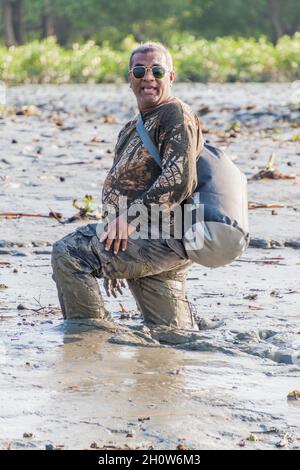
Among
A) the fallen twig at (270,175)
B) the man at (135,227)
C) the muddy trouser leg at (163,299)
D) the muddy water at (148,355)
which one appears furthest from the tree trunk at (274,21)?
the man at (135,227)

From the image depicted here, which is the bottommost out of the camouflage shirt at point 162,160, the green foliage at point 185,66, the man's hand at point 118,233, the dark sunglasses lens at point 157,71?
the green foliage at point 185,66

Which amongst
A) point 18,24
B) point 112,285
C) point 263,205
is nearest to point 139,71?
point 112,285

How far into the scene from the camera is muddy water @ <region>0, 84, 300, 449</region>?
4684mm

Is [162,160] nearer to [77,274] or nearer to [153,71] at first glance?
[153,71]

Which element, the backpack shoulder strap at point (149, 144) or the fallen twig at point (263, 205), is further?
the fallen twig at point (263, 205)

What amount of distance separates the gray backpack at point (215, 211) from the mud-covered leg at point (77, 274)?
22.6 inches

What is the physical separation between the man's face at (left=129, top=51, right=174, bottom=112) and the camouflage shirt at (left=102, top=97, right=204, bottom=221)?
0.04 m

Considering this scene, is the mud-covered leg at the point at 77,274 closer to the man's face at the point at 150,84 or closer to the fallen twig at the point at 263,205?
the man's face at the point at 150,84

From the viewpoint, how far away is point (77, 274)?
6270 mm

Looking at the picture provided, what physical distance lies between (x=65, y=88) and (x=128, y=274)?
79.8 feet

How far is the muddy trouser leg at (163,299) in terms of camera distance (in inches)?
252

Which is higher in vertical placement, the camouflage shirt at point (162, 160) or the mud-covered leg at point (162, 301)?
the camouflage shirt at point (162, 160)

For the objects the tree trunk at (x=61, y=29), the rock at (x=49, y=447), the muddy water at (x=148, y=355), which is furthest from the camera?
the tree trunk at (x=61, y=29)

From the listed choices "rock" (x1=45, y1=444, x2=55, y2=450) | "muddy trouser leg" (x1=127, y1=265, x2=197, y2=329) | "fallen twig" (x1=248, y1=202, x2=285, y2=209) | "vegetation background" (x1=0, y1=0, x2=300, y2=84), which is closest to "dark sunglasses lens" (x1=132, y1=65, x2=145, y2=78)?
"muddy trouser leg" (x1=127, y1=265, x2=197, y2=329)
